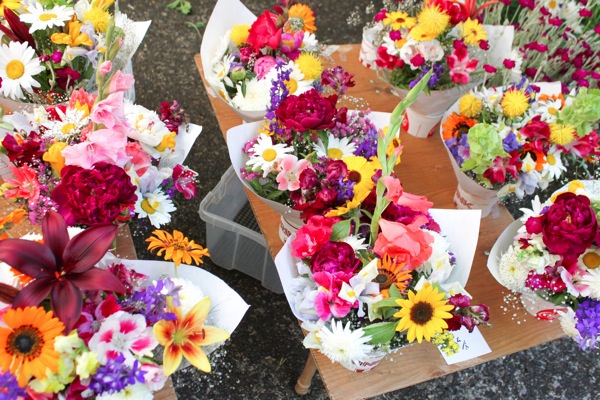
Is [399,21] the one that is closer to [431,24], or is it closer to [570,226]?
[431,24]

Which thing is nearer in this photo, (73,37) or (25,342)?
(25,342)

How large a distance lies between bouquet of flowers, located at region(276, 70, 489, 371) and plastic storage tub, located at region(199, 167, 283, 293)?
702mm

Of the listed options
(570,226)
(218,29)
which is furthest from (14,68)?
(570,226)

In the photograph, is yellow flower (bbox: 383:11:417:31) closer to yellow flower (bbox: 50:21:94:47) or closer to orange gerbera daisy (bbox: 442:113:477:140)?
orange gerbera daisy (bbox: 442:113:477:140)

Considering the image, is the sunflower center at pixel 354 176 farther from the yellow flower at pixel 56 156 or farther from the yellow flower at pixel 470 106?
the yellow flower at pixel 56 156

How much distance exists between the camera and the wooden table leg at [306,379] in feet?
5.95

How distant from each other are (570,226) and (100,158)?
3.31 feet

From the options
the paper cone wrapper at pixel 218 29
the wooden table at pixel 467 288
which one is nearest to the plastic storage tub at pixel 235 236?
the wooden table at pixel 467 288

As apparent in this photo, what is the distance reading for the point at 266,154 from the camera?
1372 mm

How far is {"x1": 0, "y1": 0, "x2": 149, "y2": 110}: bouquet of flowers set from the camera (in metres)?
1.40

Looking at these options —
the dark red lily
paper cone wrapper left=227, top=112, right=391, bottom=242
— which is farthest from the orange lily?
paper cone wrapper left=227, top=112, right=391, bottom=242

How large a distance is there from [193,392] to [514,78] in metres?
1.56

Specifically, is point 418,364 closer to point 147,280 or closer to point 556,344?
point 147,280

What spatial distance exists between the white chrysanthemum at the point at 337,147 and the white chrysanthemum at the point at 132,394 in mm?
727
